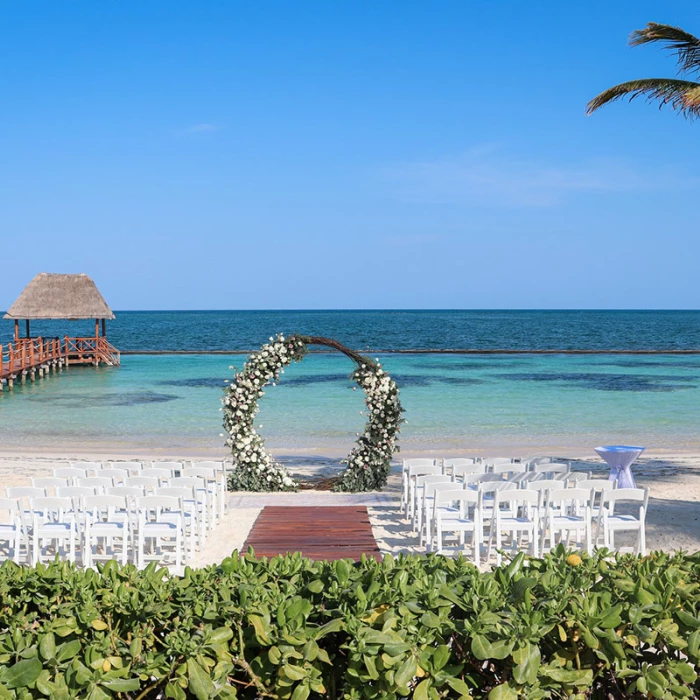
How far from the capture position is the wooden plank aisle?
8.55 metres

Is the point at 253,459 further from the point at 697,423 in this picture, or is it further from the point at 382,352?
the point at 382,352

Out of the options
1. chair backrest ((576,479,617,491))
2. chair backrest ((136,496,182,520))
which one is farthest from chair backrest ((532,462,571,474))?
chair backrest ((136,496,182,520))

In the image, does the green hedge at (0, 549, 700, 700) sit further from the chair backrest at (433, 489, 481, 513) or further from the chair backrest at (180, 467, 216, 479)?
the chair backrest at (180, 467, 216, 479)

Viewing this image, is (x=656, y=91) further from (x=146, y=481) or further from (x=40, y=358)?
(x=40, y=358)

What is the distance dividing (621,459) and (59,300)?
134 ft

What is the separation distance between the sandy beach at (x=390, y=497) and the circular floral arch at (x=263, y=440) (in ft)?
1.32

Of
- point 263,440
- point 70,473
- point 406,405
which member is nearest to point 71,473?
point 70,473

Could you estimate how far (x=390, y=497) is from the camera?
42.4ft

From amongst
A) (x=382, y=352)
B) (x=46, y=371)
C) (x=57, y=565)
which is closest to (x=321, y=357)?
(x=382, y=352)

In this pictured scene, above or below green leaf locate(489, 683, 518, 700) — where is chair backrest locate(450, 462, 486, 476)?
below

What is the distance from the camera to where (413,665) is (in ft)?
10.5

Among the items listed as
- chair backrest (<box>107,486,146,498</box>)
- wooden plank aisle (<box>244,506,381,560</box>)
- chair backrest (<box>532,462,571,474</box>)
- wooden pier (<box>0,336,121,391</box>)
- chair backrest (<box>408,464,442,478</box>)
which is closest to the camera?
wooden plank aisle (<box>244,506,381,560</box>)

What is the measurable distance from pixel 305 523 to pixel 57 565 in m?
6.06

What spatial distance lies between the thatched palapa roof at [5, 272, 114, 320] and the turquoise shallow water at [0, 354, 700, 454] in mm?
3721
